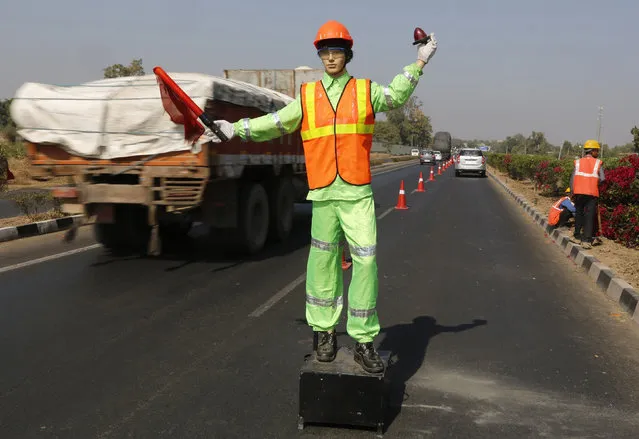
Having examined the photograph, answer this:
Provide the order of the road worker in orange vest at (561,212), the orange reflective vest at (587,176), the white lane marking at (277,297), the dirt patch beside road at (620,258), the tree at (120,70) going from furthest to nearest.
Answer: the tree at (120,70), the road worker in orange vest at (561,212), the orange reflective vest at (587,176), the dirt patch beside road at (620,258), the white lane marking at (277,297)

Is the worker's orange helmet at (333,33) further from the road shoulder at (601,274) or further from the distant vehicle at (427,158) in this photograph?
the distant vehicle at (427,158)

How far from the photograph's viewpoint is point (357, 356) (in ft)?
11.0

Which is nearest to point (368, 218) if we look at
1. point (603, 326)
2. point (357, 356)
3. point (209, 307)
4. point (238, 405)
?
point (357, 356)

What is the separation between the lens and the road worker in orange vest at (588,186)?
9375 mm

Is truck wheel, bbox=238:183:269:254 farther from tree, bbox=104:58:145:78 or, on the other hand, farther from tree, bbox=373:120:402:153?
tree, bbox=373:120:402:153

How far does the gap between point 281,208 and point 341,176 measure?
6.34 meters

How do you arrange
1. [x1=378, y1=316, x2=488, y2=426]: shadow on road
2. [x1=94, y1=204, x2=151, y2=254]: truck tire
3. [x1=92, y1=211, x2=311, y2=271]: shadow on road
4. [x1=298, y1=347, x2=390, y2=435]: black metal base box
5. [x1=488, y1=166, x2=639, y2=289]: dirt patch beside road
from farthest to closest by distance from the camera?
[x1=94, y1=204, x2=151, y2=254]: truck tire < [x1=92, y1=211, x2=311, y2=271]: shadow on road < [x1=488, y1=166, x2=639, y2=289]: dirt patch beside road < [x1=378, y1=316, x2=488, y2=426]: shadow on road < [x1=298, y1=347, x2=390, y2=435]: black metal base box

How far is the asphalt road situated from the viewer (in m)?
3.36

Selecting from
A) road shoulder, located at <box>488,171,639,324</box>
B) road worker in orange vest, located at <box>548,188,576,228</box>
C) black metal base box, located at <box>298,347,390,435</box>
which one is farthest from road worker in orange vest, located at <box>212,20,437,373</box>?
road worker in orange vest, located at <box>548,188,576,228</box>

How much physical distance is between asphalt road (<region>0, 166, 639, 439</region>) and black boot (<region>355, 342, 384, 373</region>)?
0.37m

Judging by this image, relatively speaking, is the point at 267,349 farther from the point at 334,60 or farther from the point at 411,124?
the point at 411,124

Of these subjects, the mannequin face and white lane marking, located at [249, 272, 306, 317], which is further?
white lane marking, located at [249, 272, 306, 317]

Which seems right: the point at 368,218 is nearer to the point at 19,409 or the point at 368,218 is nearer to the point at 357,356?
the point at 357,356

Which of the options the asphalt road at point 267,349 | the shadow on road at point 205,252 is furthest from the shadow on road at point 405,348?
A: the shadow on road at point 205,252
